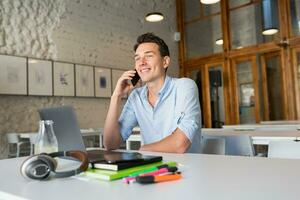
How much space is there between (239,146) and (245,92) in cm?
542

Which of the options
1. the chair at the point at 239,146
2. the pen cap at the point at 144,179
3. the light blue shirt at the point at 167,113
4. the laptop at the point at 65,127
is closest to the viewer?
the pen cap at the point at 144,179

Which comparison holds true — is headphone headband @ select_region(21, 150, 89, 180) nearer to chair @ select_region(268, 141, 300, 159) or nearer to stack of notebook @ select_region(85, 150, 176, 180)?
stack of notebook @ select_region(85, 150, 176, 180)

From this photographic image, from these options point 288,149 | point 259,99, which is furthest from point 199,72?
point 288,149

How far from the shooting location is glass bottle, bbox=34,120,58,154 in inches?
43.9

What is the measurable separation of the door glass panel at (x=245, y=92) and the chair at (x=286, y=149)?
5.80 m

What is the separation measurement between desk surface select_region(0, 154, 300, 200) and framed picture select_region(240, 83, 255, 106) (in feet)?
21.3

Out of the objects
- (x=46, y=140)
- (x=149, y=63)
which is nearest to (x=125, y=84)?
(x=149, y=63)

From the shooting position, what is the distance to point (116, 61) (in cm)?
698

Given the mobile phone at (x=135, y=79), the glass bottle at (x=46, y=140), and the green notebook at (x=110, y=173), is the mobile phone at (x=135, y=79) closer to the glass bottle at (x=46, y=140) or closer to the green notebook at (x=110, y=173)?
the glass bottle at (x=46, y=140)

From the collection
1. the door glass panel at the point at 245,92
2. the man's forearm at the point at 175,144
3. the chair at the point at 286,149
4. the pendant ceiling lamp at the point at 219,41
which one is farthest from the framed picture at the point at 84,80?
the chair at the point at 286,149

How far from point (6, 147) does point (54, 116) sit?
14.6 ft

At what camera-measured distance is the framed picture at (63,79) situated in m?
5.80

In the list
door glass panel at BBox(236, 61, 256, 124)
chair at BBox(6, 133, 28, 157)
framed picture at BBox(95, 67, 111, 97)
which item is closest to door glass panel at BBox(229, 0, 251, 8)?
door glass panel at BBox(236, 61, 256, 124)

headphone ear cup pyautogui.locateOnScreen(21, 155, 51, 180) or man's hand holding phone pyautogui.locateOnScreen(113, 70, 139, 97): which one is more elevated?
man's hand holding phone pyautogui.locateOnScreen(113, 70, 139, 97)
